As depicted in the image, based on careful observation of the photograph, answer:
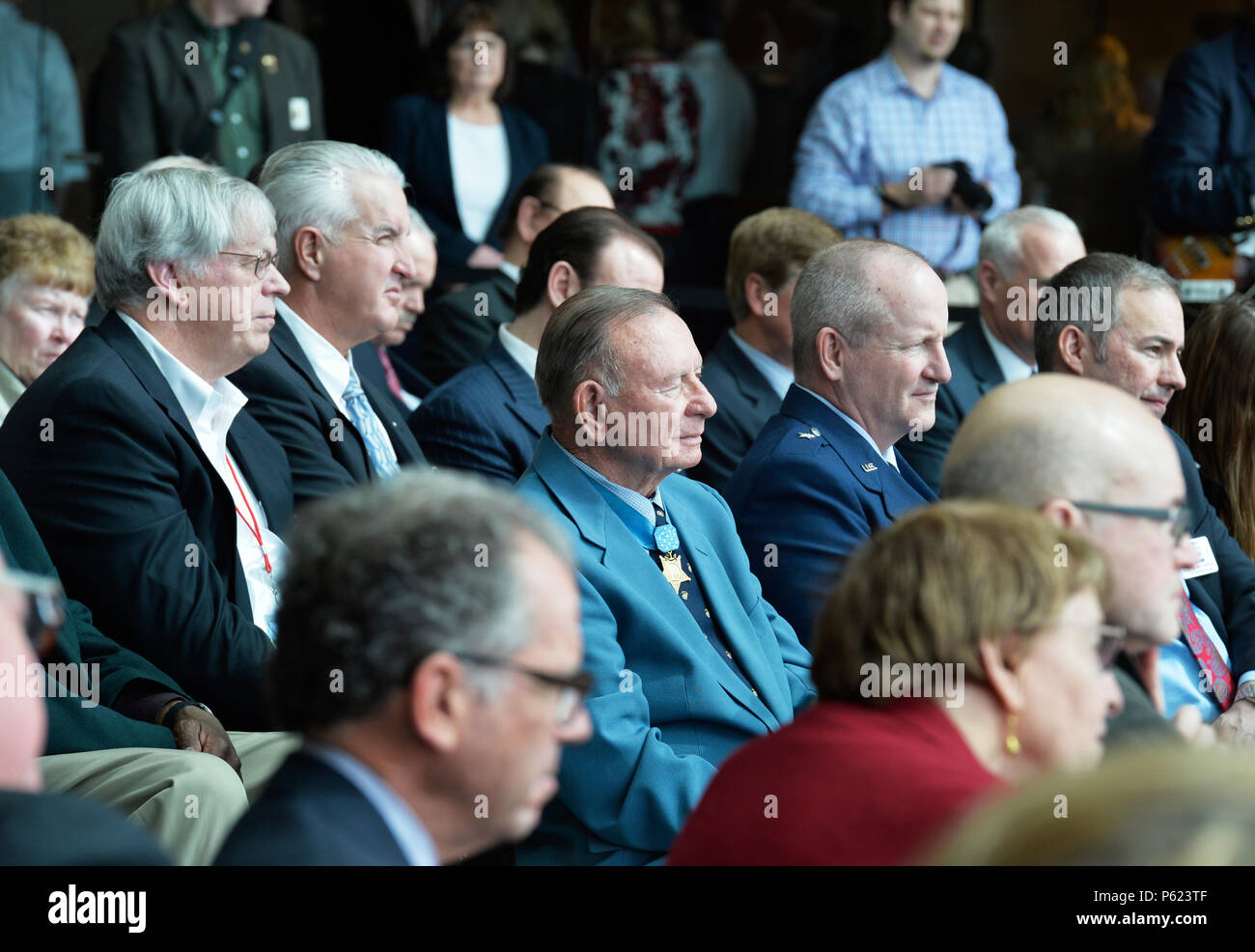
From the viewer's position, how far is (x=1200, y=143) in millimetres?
5891

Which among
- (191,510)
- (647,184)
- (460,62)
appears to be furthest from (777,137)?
(191,510)

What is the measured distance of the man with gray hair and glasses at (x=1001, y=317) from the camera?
4609mm

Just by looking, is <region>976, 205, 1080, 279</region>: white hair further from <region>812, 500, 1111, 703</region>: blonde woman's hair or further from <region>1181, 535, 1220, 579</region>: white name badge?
Result: <region>812, 500, 1111, 703</region>: blonde woman's hair

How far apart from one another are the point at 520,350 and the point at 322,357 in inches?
25.2

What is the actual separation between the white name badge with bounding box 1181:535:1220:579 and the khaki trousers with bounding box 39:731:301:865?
2.19 m

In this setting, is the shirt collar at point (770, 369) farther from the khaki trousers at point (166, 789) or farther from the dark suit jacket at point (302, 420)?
the khaki trousers at point (166, 789)

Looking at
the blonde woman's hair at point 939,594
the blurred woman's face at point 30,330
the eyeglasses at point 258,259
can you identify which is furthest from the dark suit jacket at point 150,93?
the blonde woman's hair at point 939,594

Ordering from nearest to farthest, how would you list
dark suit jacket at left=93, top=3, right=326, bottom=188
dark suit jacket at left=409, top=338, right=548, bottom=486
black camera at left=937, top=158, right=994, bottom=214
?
dark suit jacket at left=409, top=338, right=548, bottom=486 → dark suit jacket at left=93, top=3, right=326, bottom=188 → black camera at left=937, top=158, right=994, bottom=214

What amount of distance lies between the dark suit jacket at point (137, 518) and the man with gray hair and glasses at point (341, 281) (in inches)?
23.8

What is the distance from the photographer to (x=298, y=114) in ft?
18.9

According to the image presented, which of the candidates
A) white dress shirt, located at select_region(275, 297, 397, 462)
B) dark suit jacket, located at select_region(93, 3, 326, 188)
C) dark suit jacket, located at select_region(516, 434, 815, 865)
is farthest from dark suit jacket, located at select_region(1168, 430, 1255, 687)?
dark suit jacket, located at select_region(93, 3, 326, 188)

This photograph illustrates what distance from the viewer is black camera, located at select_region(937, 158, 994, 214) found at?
5.84 metres
